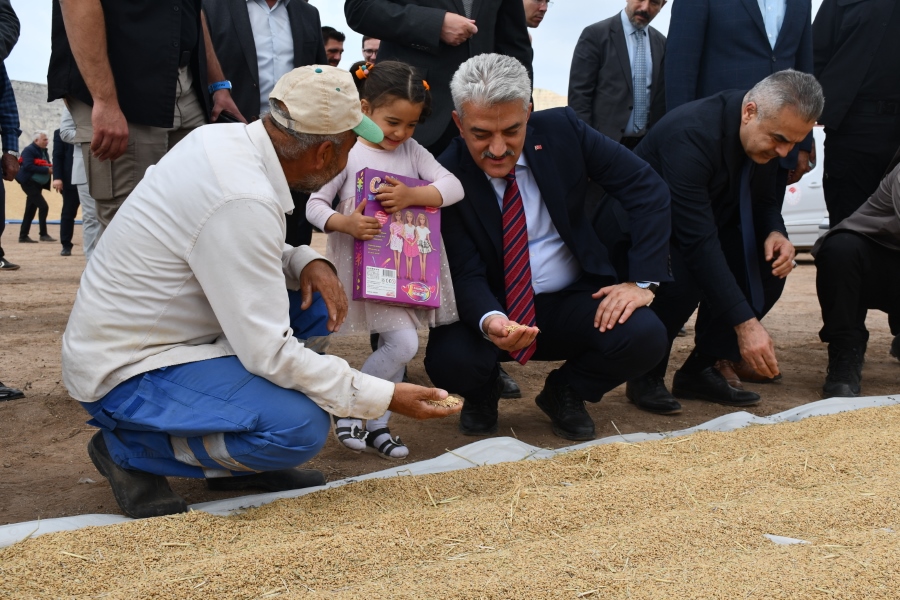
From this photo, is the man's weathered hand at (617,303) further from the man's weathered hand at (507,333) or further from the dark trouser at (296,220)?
the dark trouser at (296,220)

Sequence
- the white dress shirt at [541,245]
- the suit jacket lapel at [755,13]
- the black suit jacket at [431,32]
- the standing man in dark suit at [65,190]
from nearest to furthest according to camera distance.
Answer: the white dress shirt at [541,245]
the black suit jacket at [431,32]
the suit jacket lapel at [755,13]
the standing man in dark suit at [65,190]

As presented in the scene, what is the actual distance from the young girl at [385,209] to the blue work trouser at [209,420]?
28.0 inches

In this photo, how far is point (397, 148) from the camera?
10.1ft

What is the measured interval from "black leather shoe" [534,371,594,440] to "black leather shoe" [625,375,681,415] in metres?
0.48

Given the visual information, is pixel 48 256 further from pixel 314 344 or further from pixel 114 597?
pixel 114 597

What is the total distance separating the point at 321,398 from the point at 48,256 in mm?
9488

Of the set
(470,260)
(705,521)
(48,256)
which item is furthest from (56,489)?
(48,256)

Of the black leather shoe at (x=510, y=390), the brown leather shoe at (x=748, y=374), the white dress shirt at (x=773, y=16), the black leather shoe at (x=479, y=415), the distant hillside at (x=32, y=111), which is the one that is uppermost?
the white dress shirt at (x=773, y=16)

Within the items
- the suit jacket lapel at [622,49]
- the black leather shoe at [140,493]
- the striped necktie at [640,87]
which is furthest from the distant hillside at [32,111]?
the black leather shoe at [140,493]

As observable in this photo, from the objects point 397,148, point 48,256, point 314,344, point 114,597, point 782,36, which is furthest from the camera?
point 48,256

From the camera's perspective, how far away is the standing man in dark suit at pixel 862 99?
454 cm

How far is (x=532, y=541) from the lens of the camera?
78.8 inches

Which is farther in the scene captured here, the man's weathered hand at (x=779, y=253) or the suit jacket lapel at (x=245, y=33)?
the suit jacket lapel at (x=245, y=33)

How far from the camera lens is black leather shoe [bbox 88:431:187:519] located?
2229 millimetres
